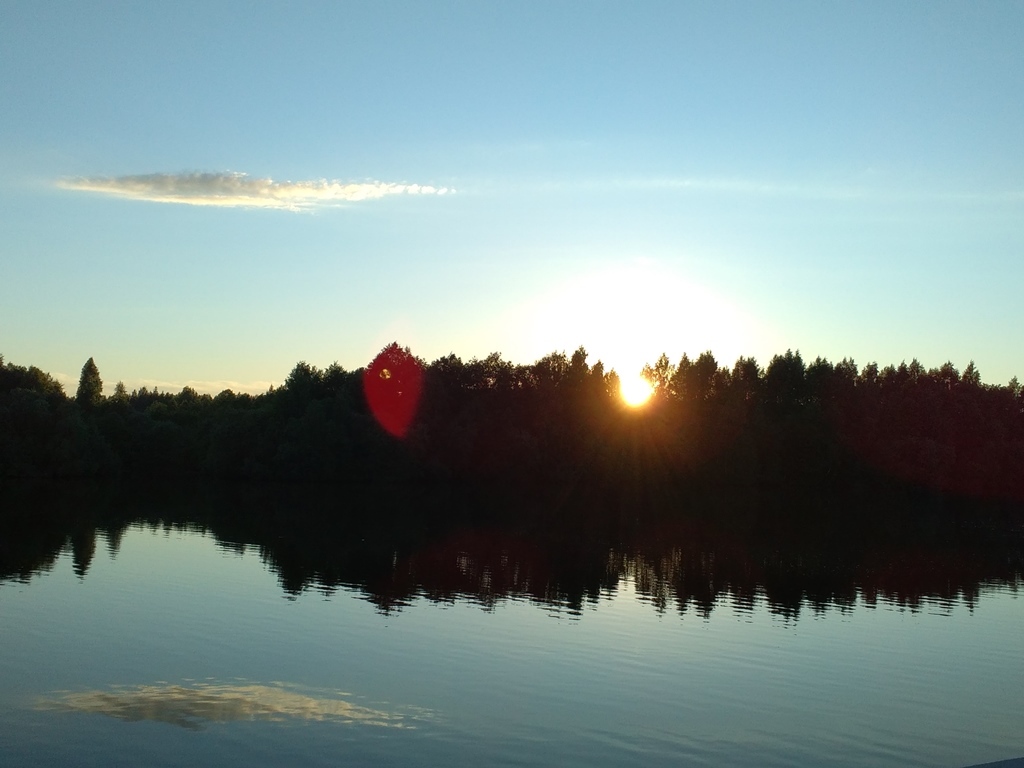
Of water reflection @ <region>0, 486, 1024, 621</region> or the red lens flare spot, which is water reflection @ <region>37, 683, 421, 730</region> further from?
the red lens flare spot

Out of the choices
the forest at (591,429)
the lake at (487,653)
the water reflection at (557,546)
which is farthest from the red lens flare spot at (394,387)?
the lake at (487,653)

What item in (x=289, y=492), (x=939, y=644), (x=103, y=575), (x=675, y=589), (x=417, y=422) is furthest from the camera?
(x=417, y=422)

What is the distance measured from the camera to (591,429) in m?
124

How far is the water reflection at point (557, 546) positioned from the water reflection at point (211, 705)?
1153 cm

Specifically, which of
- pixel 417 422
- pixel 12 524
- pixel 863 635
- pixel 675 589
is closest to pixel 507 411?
pixel 417 422

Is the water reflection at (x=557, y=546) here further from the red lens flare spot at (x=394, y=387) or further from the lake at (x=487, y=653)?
the red lens flare spot at (x=394, y=387)

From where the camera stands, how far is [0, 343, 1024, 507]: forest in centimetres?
11162

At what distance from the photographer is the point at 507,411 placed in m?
125

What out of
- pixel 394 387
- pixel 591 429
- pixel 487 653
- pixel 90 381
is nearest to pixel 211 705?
pixel 487 653

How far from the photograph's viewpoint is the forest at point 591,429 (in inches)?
4395

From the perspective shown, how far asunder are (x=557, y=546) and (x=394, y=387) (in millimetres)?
67636

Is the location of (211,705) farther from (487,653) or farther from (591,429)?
(591,429)

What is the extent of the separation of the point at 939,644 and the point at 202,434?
10295 centimetres

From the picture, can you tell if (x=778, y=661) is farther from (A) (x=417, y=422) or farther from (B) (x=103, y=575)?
(A) (x=417, y=422)
